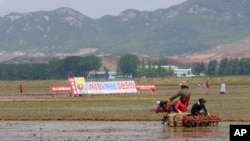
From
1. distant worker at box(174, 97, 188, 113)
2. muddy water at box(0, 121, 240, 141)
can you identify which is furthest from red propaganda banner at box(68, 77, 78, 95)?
distant worker at box(174, 97, 188, 113)

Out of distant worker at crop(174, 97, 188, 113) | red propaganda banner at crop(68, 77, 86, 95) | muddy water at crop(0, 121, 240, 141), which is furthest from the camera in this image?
red propaganda banner at crop(68, 77, 86, 95)

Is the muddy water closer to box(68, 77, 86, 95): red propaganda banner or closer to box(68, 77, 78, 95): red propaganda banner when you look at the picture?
box(68, 77, 78, 95): red propaganda banner

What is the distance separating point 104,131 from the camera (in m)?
35.8

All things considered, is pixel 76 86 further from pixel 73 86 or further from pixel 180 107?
pixel 180 107

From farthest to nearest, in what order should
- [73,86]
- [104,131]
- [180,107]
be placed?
[73,86] → [180,107] → [104,131]

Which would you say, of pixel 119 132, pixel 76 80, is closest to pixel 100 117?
pixel 119 132

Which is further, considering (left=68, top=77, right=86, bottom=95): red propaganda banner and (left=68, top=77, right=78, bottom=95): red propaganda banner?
(left=68, top=77, right=86, bottom=95): red propaganda banner

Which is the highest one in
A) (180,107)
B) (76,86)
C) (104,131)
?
(76,86)

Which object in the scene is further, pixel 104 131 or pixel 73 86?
pixel 73 86

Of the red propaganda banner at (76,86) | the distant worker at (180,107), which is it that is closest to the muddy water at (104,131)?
the distant worker at (180,107)

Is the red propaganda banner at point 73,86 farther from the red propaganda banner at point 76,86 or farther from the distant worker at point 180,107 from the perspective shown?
the distant worker at point 180,107

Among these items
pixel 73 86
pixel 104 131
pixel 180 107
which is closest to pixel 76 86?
pixel 73 86

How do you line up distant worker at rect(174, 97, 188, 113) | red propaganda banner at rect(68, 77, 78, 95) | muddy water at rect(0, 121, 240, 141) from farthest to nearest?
red propaganda banner at rect(68, 77, 78, 95) < distant worker at rect(174, 97, 188, 113) < muddy water at rect(0, 121, 240, 141)

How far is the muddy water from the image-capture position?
106 ft
